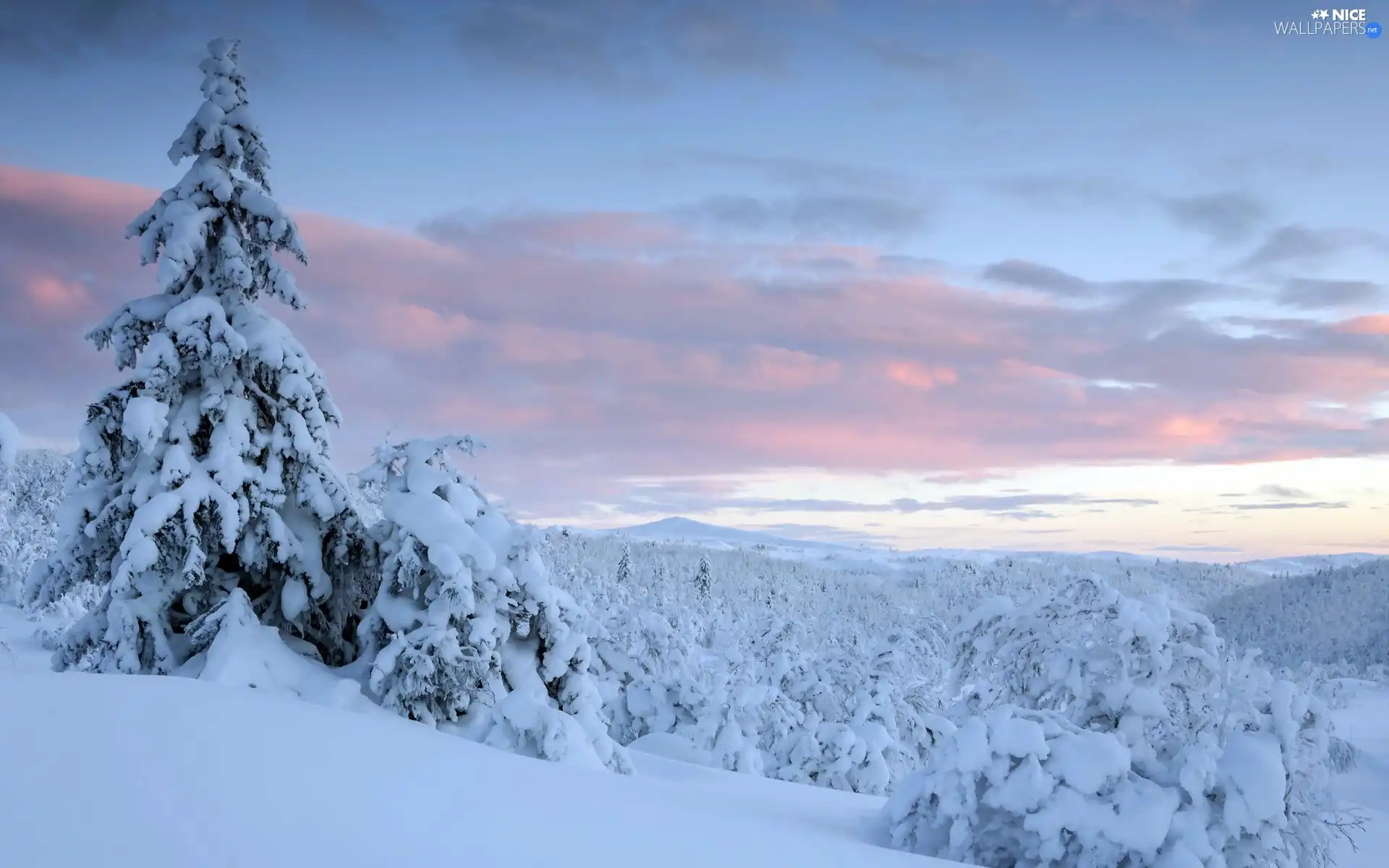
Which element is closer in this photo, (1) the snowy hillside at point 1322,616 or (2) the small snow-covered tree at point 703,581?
(1) the snowy hillside at point 1322,616

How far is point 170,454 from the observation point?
10.1 meters

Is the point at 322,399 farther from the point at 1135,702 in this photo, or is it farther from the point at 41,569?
the point at 1135,702

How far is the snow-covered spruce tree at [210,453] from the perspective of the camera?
10047 mm

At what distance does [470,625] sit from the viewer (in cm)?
977

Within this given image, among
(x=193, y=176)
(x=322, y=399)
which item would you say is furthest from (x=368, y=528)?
(x=193, y=176)

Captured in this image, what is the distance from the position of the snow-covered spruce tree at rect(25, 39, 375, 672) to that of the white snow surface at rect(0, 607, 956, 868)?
16.2 ft

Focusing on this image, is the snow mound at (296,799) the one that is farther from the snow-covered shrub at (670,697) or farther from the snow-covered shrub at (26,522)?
the snow-covered shrub at (670,697)

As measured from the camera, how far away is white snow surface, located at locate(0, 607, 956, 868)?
3.36 meters

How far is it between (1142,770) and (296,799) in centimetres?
630

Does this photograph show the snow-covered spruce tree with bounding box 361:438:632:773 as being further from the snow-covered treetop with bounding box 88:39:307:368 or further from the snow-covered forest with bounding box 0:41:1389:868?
the snow-covered treetop with bounding box 88:39:307:368

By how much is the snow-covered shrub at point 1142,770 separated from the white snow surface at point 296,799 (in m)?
1.16

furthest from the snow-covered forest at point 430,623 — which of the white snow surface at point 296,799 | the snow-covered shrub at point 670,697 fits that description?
the snow-covered shrub at point 670,697

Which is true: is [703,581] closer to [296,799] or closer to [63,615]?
[63,615]

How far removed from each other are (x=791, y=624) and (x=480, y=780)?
31827 millimetres
